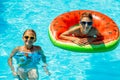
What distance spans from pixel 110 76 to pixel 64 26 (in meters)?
1.90

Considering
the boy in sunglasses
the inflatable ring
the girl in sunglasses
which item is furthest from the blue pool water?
the girl in sunglasses

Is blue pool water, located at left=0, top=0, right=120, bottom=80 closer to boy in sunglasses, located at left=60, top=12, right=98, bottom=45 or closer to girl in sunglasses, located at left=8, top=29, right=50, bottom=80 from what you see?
boy in sunglasses, located at left=60, top=12, right=98, bottom=45

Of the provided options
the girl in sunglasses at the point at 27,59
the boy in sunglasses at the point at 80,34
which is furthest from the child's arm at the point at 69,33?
the girl in sunglasses at the point at 27,59

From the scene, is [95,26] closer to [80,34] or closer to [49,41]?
[80,34]

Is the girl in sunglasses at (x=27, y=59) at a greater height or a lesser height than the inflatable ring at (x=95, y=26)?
lesser

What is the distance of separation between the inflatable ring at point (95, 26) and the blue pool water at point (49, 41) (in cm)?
122

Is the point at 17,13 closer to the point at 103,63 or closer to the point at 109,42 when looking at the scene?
the point at 103,63

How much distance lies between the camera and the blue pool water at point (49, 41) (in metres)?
7.89

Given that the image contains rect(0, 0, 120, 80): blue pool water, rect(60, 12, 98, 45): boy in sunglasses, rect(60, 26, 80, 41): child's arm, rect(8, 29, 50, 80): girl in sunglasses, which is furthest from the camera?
rect(0, 0, 120, 80): blue pool water

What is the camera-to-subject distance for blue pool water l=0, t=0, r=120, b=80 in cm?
789

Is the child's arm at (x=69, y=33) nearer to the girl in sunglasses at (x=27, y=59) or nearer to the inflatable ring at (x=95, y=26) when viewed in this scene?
the inflatable ring at (x=95, y=26)

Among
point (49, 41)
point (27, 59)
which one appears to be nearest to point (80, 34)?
point (27, 59)

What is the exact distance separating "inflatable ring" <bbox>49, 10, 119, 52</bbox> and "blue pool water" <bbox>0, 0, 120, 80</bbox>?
1.22 m

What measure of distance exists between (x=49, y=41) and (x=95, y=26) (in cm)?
183
